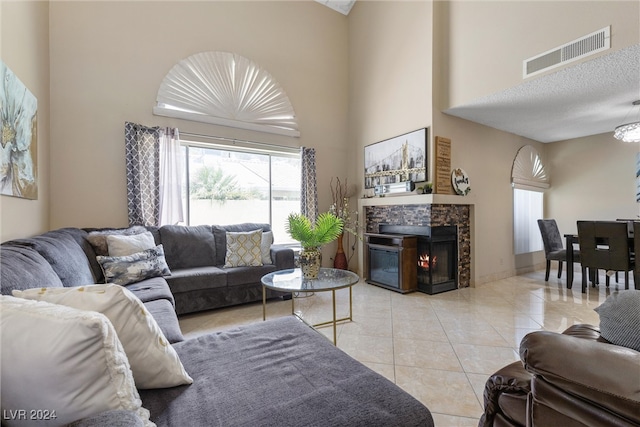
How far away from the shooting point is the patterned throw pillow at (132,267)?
8.43 feet

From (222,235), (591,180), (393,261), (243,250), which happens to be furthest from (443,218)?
(591,180)

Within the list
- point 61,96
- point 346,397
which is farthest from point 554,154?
A: point 61,96

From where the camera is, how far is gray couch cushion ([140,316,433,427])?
837 mm

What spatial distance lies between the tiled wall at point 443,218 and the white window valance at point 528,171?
152 centimetres

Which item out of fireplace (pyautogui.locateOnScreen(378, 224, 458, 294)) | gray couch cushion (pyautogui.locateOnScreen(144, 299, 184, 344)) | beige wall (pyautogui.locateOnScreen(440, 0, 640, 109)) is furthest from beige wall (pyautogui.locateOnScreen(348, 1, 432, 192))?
gray couch cushion (pyautogui.locateOnScreen(144, 299, 184, 344))

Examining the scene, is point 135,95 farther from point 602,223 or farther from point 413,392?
point 602,223

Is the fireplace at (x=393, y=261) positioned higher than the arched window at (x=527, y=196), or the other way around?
the arched window at (x=527, y=196)

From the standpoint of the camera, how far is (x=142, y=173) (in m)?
3.49

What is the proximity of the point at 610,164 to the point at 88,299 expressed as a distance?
23.3 ft

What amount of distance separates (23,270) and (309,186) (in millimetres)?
3621

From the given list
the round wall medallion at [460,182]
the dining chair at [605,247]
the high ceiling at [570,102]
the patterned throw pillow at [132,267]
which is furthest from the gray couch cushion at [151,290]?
the dining chair at [605,247]

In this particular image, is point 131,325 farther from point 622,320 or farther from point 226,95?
point 226,95

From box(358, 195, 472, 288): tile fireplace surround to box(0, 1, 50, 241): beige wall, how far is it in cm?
395

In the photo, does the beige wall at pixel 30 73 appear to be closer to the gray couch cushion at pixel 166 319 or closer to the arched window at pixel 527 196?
the gray couch cushion at pixel 166 319
